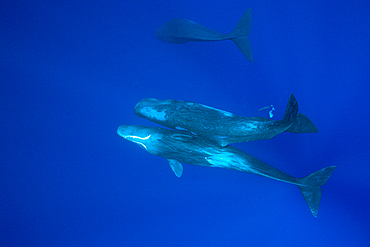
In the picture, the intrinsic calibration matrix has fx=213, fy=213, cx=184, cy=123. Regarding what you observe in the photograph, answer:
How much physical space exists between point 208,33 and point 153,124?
2.17 meters

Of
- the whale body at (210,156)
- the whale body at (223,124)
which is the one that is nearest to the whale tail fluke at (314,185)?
the whale body at (210,156)

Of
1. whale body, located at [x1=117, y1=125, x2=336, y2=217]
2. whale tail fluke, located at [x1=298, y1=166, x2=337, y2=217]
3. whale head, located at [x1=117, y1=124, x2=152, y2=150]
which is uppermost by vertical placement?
whale head, located at [x1=117, y1=124, x2=152, y2=150]

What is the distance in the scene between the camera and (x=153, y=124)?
4.60 m

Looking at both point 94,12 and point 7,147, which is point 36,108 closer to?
point 7,147

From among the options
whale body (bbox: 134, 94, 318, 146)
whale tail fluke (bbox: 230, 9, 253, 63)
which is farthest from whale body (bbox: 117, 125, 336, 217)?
whale tail fluke (bbox: 230, 9, 253, 63)

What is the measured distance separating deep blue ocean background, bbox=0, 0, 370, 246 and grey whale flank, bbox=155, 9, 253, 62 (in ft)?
1.13

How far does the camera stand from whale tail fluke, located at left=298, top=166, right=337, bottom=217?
11.2 ft

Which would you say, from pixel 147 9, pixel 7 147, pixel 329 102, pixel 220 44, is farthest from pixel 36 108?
pixel 329 102

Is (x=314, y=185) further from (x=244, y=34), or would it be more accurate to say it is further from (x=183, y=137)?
(x=244, y=34)

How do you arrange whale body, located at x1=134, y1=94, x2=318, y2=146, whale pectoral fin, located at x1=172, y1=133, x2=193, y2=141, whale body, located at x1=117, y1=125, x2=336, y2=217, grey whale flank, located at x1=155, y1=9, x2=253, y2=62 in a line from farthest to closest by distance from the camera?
grey whale flank, located at x1=155, y1=9, x2=253, y2=62
whale pectoral fin, located at x1=172, y1=133, x2=193, y2=141
whale body, located at x1=117, y1=125, x2=336, y2=217
whale body, located at x1=134, y1=94, x2=318, y2=146

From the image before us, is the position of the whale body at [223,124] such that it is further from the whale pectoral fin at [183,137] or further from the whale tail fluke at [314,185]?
the whale tail fluke at [314,185]

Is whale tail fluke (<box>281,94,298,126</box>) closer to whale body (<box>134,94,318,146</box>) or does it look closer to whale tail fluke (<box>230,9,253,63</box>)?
whale body (<box>134,94,318,146</box>)

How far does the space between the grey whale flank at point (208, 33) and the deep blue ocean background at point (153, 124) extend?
345 millimetres

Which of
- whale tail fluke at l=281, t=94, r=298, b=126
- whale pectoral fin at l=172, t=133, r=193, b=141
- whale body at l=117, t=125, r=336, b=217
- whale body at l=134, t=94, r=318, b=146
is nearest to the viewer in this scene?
whale tail fluke at l=281, t=94, r=298, b=126
